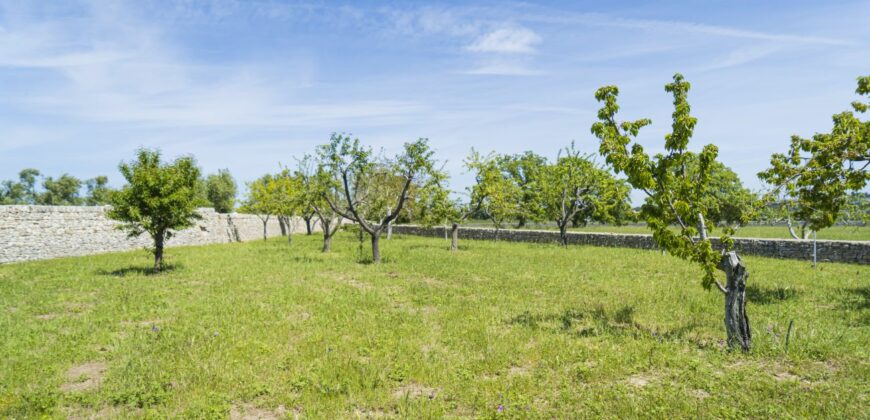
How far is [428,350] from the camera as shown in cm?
782

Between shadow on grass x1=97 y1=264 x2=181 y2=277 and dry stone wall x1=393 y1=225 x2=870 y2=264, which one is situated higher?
dry stone wall x1=393 y1=225 x2=870 y2=264

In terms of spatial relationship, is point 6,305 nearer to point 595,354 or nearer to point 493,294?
point 493,294

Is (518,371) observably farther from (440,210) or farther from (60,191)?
(60,191)

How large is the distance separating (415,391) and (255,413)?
2.14 meters

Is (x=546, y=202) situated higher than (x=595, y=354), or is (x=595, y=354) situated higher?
(x=546, y=202)

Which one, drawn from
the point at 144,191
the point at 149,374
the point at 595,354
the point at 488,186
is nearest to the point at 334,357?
the point at 149,374

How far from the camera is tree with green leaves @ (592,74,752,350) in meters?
7.43

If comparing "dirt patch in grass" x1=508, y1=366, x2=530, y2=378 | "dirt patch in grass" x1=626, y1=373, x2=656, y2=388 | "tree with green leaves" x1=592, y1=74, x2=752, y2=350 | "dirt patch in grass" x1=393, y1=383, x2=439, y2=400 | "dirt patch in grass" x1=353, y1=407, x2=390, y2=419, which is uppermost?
"tree with green leaves" x1=592, y1=74, x2=752, y2=350

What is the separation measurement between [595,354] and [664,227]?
266 cm

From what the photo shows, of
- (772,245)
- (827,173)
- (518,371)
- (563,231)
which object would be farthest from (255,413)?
(563,231)

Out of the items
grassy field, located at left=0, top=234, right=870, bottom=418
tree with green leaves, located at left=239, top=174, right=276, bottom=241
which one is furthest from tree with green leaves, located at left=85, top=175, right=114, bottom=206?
grassy field, located at left=0, top=234, right=870, bottom=418

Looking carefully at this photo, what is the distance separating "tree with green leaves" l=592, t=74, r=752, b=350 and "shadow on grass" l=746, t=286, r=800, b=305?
4628 mm

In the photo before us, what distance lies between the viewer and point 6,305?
11.4m

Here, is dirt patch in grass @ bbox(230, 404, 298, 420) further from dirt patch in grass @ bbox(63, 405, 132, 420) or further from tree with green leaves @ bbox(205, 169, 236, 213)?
tree with green leaves @ bbox(205, 169, 236, 213)
